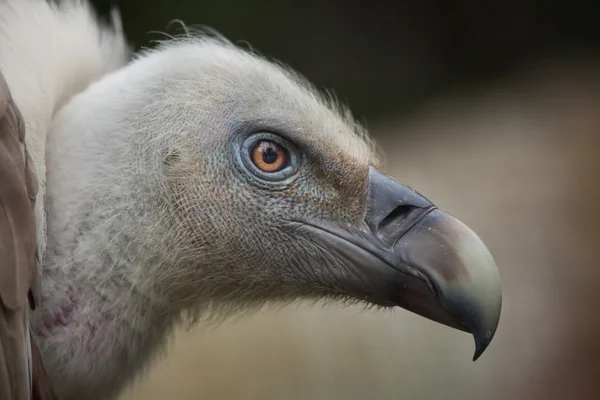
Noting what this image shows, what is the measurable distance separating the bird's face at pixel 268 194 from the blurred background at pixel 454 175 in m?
1.39

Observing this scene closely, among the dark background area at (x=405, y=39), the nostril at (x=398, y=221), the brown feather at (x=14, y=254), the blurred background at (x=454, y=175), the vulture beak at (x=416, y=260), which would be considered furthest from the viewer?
the dark background area at (x=405, y=39)

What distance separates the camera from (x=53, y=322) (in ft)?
5.34

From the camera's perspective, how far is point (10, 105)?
1.48 metres

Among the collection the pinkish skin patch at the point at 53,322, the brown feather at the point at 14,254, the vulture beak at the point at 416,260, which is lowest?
the pinkish skin patch at the point at 53,322

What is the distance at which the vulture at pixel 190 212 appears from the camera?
5.36 ft

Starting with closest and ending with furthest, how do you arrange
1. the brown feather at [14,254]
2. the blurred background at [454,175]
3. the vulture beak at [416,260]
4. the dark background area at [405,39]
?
the brown feather at [14,254]
the vulture beak at [416,260]
the blurred background at [454,175]
the dark background area at [405,39]

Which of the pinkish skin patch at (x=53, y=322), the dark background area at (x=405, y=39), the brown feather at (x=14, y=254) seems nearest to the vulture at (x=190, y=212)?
the pinkish skin patch at (x=53, y=322)

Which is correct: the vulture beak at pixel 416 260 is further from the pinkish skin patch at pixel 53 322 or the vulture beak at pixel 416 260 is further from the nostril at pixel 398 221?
the pinkish skin patch at pixel 53 322

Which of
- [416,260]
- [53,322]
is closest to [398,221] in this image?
[416,260]

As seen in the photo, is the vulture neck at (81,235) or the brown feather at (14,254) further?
the vulture neck at (81,235)

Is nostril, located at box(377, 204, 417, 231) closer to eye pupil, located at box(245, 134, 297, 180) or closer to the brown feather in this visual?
eye pupil, located at box(245, 134, 297, 180)

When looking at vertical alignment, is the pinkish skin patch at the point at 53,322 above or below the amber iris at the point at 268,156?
below

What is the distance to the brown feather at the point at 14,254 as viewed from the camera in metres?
1.41

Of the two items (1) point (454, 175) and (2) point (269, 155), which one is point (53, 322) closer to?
(2) point (269, 155)
